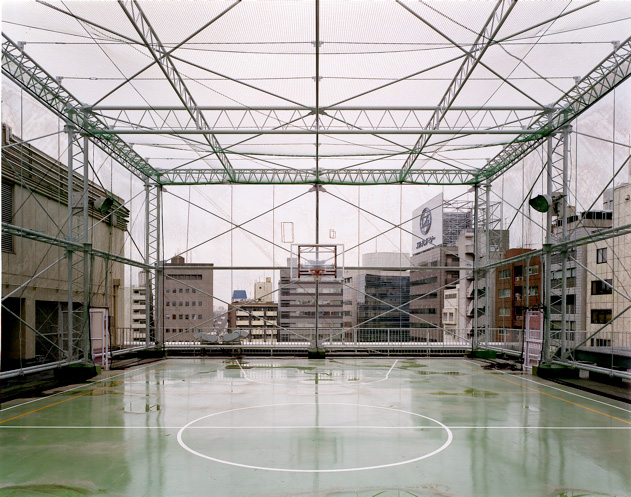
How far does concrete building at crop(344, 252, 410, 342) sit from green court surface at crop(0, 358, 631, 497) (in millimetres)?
7943

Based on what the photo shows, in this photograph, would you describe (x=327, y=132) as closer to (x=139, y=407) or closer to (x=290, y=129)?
(x=290, y=129)

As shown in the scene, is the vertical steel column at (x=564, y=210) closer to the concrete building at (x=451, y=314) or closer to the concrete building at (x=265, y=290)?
the concrete building at (x=451, y=314)

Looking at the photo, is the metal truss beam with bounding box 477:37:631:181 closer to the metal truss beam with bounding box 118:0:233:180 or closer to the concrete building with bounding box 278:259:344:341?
the concrete building with bounding box 278:259:344:341

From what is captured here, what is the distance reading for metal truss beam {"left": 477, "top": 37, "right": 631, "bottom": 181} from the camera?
11.9m

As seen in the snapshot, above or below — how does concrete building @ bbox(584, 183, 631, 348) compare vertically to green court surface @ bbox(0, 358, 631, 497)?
above

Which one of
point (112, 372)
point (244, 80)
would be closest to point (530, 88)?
point (244, 80)

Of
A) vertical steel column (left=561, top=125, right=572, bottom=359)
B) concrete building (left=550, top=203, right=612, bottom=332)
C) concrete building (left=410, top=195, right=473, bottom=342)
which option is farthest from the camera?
concrete building (left=410, top=195, right=473, bottom=342)

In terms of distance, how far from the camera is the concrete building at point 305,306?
22.3m

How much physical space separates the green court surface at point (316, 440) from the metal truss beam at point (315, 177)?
10048mm

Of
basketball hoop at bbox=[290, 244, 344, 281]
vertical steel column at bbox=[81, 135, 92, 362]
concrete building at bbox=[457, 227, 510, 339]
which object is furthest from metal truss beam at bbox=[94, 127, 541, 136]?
basketball hoop at bbox=[290, 244, 344, 281]

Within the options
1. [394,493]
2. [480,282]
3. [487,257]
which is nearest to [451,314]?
[480,282]

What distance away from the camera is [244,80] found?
13.9 m

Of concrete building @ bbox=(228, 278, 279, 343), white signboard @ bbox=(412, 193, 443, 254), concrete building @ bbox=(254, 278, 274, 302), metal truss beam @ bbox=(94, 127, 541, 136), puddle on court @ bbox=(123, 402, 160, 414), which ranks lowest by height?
puddle on court @ bbox=(123, 402, 160, 414)

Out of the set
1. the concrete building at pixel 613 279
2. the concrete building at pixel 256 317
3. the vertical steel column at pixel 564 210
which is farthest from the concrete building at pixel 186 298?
the concrete building at pixel 613 279
